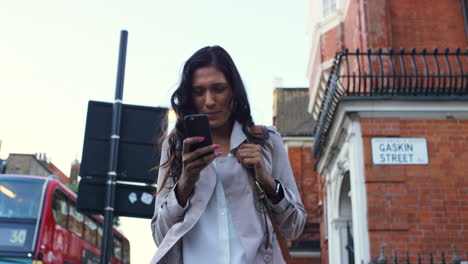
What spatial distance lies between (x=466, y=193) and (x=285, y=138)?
17467mm

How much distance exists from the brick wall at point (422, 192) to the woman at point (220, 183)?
8.59m

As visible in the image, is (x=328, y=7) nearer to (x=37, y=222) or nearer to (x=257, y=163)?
(x=37, y=222)

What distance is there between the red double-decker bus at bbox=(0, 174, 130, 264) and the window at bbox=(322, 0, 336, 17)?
33.0 feet

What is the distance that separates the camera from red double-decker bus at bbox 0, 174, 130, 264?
12359 millimetres

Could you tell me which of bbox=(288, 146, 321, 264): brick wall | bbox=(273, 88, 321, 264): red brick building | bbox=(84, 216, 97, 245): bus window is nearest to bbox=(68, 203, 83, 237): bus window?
bbox=(84, 216, 97, 245): bus window

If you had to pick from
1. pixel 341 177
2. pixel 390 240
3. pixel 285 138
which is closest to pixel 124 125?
pixel 390 240

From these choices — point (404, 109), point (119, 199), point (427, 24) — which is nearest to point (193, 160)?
point (119, 199)

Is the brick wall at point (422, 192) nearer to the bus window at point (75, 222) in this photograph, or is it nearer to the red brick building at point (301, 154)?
the bus window at point (75, 222)

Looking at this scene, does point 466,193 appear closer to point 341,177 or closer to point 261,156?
point 341,177

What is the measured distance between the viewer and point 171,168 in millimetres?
2404

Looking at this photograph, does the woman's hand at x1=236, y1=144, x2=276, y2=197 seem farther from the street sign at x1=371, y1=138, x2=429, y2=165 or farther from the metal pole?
the street sign at x1=371, y1=138, x2=429, y2=165

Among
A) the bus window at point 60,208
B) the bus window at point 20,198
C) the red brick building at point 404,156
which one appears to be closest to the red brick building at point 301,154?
the bus window at point 60,208

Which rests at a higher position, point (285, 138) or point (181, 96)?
point (285, 138)

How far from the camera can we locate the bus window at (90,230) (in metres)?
16.0
